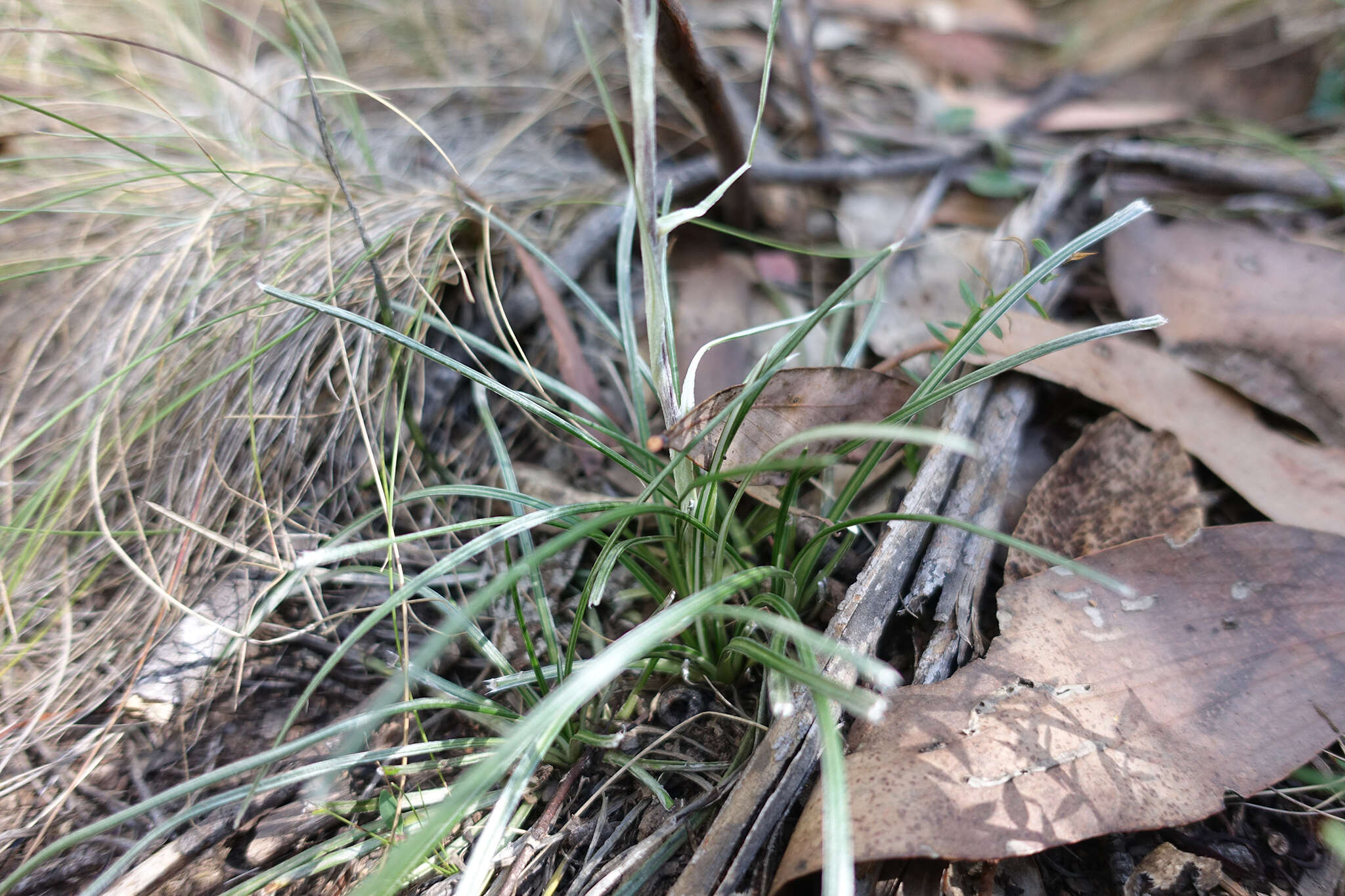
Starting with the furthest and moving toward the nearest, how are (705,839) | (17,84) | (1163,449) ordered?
(17,84)
(1163,449)
(705,839)

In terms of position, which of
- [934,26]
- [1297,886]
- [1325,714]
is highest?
[934,26]

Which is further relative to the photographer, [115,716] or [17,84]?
[17,84]

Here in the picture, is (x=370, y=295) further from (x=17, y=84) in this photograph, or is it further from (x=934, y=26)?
(x=934, y=26)

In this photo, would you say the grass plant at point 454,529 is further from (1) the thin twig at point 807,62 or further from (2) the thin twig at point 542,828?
(1) the thin twig at point 807,62

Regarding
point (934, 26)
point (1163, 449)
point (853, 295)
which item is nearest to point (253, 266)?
point (853, 295)

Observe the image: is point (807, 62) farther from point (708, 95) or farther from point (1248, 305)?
point (1248, 305)

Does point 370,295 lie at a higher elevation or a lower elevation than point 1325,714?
higher

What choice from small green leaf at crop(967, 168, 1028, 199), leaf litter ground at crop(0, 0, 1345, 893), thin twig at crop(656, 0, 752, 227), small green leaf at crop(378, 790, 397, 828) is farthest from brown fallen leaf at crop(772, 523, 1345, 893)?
small green leaf at crop(967, 168, 1028, 199)

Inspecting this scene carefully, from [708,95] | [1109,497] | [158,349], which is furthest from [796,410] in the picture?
[158,349]
